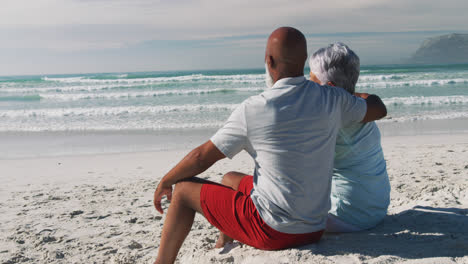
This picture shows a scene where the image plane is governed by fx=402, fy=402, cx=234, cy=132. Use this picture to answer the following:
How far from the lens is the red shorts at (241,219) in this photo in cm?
221

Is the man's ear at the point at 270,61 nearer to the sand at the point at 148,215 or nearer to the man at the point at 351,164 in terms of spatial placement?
the man at the point at 351,164

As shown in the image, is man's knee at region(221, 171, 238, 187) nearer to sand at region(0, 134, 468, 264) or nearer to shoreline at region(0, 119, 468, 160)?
sand at region(0, 134, 468, 264)

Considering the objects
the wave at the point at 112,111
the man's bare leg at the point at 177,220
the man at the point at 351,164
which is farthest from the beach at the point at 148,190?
the wave at the point at 112,111

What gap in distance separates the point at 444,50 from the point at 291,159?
297ft

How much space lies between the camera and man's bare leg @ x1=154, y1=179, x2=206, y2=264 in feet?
7.59

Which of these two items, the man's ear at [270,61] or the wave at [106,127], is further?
the wave at [106,127]

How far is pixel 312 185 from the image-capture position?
209cm

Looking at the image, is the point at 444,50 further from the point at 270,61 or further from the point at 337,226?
the point at 270,61

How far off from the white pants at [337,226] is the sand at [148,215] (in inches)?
1.6

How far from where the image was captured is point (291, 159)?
202 centimetres


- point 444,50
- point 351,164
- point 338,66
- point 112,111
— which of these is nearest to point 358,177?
point 351,164

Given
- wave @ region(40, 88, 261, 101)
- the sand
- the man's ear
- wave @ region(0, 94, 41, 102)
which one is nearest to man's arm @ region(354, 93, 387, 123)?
the man's ear

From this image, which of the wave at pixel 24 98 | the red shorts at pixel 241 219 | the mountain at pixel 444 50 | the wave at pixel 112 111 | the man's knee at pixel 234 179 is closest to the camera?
the red shorts at pixel 241 219

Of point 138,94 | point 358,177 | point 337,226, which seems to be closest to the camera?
point 358,177
